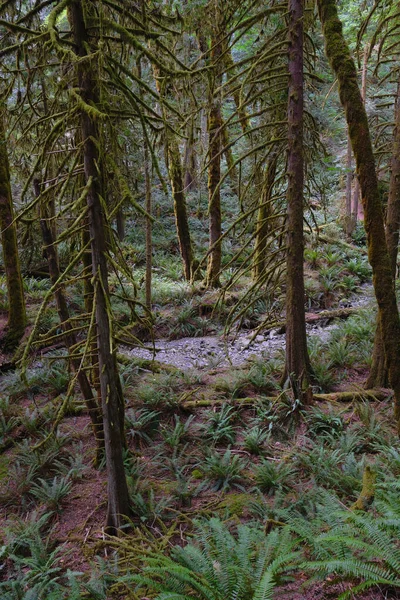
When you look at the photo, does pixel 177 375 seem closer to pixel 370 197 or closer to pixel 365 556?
pixel 370 197

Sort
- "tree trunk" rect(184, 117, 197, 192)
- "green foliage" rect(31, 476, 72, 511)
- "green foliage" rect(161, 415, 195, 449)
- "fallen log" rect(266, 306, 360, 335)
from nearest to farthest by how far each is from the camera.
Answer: "green foliage" rect(31, 476, 72, 511) < "tree trunk" rect(184, 117, 197, 192) < "green foliage" rect(161, 415, 195, 449) < "fallen log" rect(266, 306, 360, 335)

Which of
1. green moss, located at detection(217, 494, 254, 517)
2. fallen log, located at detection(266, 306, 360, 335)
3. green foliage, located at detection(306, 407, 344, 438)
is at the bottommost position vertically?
green moss, located at detection(217, 494, 254, 517)

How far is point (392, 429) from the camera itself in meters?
5.88

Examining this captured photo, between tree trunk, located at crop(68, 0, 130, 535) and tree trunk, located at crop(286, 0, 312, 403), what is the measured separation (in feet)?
11.0

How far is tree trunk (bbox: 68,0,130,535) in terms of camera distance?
365 cm

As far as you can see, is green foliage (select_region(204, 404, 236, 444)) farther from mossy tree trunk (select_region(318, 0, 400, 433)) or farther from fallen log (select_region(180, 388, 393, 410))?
mossy tree trunk (select_region(318, 0, 400, 433))

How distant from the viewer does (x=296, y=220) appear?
6344 millimetres

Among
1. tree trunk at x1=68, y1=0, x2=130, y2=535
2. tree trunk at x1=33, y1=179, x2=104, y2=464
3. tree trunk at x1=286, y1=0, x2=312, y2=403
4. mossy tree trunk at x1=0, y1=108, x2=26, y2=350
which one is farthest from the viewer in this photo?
mossy tree trunk at x1=0, y1=108, x2=26, y2=350

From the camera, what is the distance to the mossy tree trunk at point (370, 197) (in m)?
4.17

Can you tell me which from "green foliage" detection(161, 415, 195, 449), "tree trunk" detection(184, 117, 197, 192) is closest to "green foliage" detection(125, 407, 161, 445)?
"green foliage" detection(161, 415, 195, 449)

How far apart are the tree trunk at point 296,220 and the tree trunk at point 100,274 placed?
336cm

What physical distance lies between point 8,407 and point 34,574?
4.09 m

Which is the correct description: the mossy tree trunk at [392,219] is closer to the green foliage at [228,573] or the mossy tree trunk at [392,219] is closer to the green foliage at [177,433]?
the green foliage at [177,433]

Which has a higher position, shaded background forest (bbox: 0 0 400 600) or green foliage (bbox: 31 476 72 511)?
shaded background forest (bbox: 0 0 400 600)
